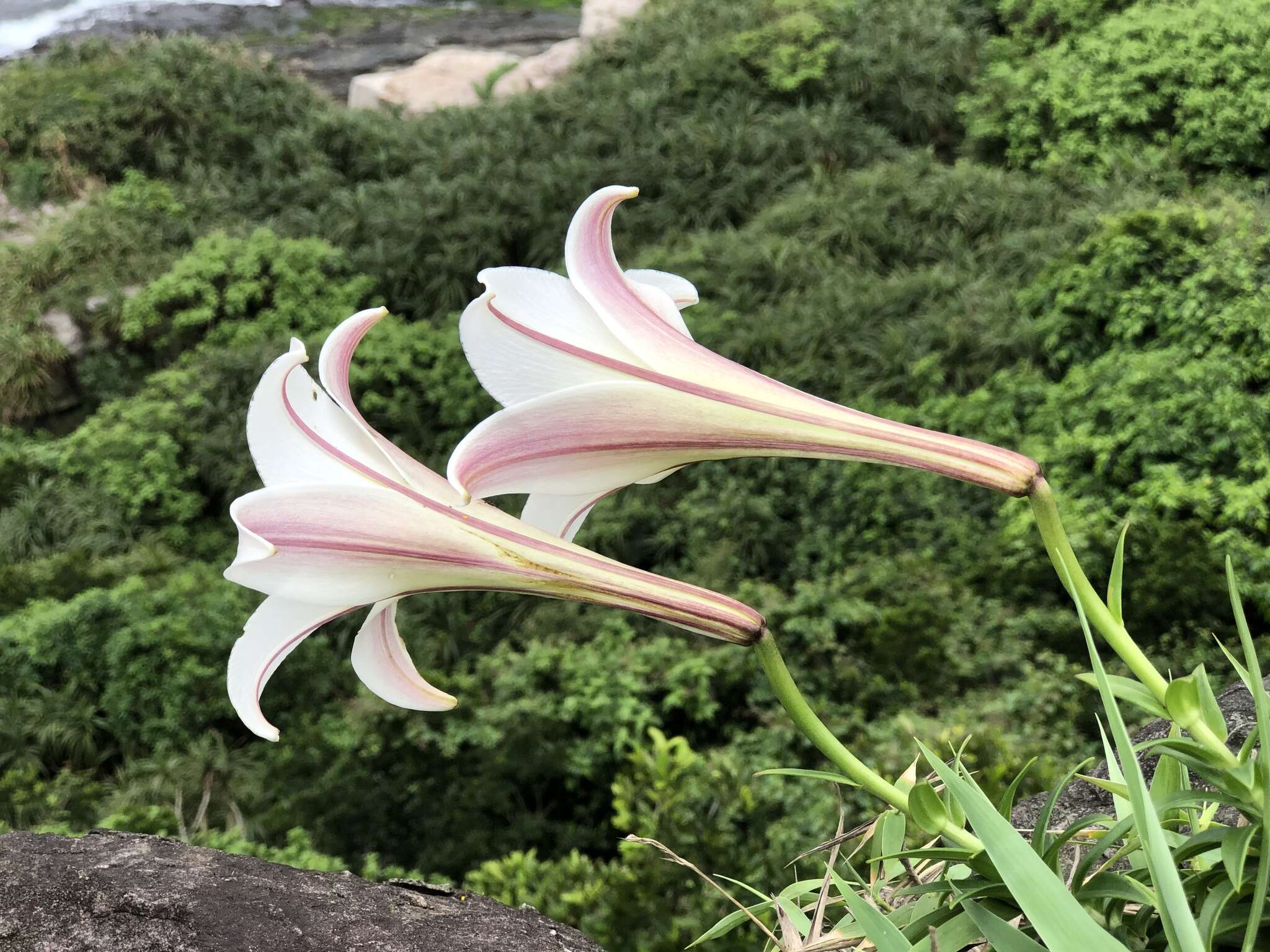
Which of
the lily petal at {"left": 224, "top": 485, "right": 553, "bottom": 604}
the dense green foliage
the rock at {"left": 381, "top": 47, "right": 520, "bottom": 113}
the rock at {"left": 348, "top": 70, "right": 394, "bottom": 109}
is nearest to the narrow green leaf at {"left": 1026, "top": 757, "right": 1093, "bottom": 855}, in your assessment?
the lily petal at {"left": 224, "top": 485, "right": 553, "bottom": 604}

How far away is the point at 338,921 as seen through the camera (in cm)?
73

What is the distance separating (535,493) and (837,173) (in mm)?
4456

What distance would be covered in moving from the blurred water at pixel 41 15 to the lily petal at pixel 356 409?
762cm

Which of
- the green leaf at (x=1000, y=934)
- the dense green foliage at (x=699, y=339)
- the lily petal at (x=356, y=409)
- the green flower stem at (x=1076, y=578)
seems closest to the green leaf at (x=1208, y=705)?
the green flower stem at (x=1076, y=578)

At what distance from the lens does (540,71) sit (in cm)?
624

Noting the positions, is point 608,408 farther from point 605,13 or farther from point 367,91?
point 605,13

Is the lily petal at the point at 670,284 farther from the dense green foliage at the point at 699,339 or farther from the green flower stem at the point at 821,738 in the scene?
the dense green foliage at the point at 699,339

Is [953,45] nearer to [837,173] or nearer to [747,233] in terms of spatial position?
[837,173]

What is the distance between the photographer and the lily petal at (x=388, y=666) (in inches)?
20.1

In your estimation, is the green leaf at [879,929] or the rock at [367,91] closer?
the green leaf at [879,929]

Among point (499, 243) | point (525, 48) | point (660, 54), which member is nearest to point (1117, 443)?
point (499, 243)

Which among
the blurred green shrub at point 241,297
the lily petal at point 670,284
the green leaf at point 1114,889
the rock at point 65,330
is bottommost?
the rock at point 65,330

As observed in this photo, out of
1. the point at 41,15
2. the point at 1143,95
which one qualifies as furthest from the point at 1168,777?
the point at 41,15

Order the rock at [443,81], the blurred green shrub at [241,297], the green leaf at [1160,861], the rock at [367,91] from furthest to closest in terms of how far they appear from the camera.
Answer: the rock at [367,91], the rock at [443,81], the blurred green shrub at [241,297], the green leaf at [1160,861]
